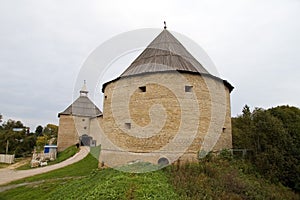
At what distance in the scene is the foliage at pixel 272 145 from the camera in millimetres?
11070

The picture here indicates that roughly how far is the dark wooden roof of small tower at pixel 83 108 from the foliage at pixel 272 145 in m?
18.0

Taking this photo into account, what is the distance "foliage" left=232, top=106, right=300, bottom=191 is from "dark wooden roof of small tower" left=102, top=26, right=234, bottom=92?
2560 mm

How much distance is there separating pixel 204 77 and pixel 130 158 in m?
5.27

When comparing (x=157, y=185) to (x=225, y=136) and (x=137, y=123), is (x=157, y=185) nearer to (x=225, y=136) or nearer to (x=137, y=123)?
(x=137, y=123)

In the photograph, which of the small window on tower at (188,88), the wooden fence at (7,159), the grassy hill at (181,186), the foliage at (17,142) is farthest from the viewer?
the foliage at (17,142)

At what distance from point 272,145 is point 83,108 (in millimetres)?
21060

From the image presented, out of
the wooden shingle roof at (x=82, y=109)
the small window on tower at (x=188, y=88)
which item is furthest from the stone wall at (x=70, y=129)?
the small window on tower at (x=188, y=88)

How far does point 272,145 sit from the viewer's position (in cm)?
1160

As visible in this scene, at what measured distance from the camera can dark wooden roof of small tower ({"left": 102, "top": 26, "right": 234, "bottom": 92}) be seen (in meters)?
11.2

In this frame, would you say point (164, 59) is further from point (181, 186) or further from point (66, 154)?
point (66, 154)

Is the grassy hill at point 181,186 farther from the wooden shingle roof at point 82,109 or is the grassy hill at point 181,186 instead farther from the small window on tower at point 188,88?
the wooden shingle roof at point 82,109

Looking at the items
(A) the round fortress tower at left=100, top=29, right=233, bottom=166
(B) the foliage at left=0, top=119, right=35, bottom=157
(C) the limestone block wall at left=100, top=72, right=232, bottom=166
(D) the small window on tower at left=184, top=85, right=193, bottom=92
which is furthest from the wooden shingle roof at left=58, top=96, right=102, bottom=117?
(D) the small window on tower at left=184, top=85, right=193, bottom=92

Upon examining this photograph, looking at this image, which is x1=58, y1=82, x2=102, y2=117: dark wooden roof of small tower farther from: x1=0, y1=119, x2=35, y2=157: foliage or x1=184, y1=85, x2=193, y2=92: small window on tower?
x1=184, y1=85, x2=193, y2=92: small window on tower

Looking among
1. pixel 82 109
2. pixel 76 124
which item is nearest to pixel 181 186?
pixel 76 124
